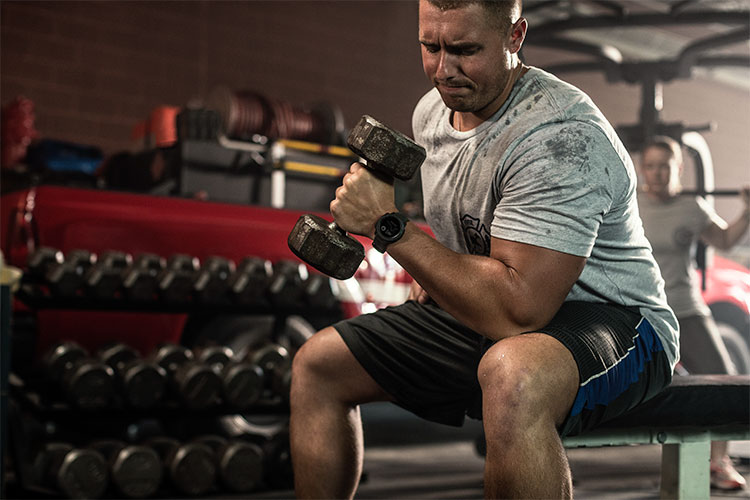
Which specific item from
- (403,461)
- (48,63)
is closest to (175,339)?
(403,461)

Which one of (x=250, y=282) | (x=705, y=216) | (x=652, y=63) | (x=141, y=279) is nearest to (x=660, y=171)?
(x=705, y=216)

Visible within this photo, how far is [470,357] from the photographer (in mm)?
1466

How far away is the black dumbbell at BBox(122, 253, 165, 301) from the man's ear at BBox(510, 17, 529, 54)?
1692 millimetres

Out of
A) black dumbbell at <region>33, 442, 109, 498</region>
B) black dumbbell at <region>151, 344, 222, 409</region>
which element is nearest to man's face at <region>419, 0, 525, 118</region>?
black dumbbell at <region>151, 344, 222, 409</region>

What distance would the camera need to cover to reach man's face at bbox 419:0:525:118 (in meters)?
1.34

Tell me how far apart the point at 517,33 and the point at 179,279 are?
171 cm

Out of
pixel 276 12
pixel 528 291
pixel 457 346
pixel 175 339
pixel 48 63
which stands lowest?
pixel 175 339

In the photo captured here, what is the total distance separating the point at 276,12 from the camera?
20.1 feet

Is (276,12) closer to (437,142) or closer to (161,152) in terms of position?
(161,152)

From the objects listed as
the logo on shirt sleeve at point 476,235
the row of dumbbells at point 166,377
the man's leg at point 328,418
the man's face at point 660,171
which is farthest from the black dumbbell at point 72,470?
the man's face at point 660,171

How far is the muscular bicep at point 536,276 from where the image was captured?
1.28m

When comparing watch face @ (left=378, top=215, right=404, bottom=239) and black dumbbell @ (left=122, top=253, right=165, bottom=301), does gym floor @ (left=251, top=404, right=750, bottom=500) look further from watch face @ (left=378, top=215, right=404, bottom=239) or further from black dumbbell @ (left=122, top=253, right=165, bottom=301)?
watch face @ (left=378, top=215, right=404, bottom=239)

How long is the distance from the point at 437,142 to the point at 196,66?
14.8 feet

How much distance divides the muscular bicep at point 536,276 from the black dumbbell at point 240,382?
1618mm
